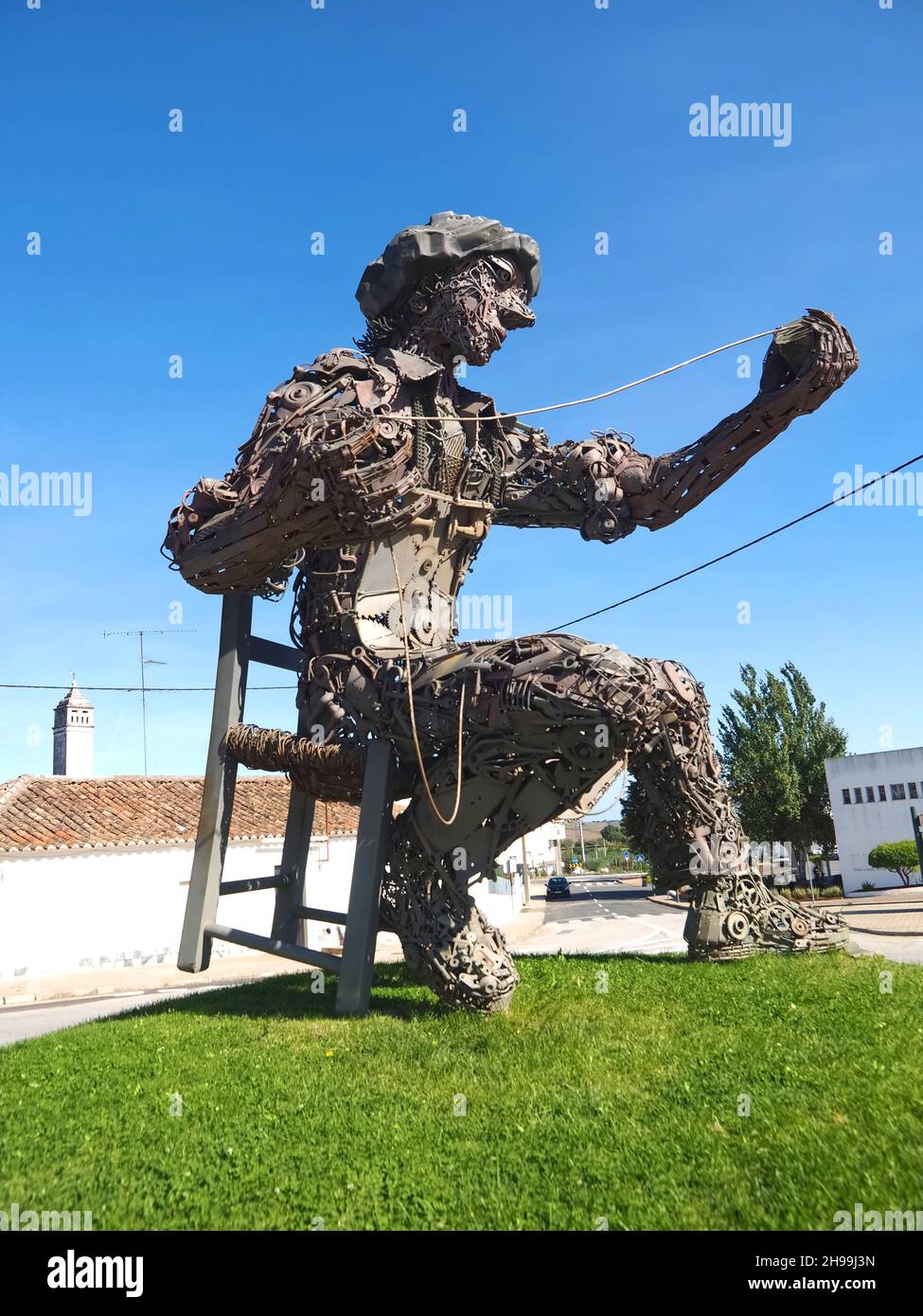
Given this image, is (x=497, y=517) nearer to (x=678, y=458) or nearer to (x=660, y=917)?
(x=678, y=458)

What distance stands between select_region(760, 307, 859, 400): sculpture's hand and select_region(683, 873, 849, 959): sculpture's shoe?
314cm

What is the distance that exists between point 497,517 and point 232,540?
6.57 ft

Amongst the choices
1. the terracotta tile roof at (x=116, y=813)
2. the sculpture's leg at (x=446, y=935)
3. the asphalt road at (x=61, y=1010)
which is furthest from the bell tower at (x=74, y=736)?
the sculpture's leg at (x=446, y=935)

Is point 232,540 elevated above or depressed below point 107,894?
above

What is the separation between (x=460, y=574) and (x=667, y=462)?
1.60 m

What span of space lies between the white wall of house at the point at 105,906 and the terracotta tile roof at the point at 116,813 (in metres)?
0.24

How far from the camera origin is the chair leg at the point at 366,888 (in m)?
5.23

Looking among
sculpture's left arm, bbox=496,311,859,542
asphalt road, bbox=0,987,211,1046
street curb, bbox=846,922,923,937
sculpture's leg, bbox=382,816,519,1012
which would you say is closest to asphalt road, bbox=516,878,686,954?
street curb, bbox=846,922,923,937

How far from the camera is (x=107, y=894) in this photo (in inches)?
639

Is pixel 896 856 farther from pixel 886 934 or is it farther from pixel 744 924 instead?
pixel 744 924

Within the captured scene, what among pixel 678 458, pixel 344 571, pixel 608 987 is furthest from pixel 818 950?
pixel 344 571

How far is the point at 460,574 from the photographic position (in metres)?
6.32

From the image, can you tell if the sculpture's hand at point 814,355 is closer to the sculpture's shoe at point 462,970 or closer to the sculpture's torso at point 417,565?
the sculpture's torso at point 417,565

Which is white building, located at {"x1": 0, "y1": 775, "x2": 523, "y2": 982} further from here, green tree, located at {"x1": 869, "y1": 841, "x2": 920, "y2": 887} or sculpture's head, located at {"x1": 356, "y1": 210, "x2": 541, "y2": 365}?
green tree, located at {"x1": 869, "y1": 841, "x2": 920, "y2": 887}
